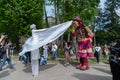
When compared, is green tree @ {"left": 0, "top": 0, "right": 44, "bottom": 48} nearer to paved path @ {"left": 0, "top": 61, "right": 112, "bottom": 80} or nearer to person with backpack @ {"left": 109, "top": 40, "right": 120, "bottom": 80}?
paved path @ {"left": 0, "top": 61, "right": 112, "bottom": 80}

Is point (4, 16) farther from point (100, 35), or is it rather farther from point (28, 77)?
point (100, 35)

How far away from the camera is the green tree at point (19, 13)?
4241cm

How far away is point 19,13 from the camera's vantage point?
142ft

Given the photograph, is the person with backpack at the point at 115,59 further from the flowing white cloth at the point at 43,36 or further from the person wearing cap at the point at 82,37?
the flowing white cloth at the point at 43,36

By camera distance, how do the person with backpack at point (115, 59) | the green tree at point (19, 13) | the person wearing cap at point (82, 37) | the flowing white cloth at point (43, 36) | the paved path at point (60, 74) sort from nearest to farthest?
the person with backpack at point (115, 59) → the paved path at point (60, 74) → the flowing white cloth at point (43, 36) → the person wearing cap at point (82, 37) → the green tree at point (19, 13)

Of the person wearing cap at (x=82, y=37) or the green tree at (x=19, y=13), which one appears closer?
the person wearing cap at (x=82, y=37)

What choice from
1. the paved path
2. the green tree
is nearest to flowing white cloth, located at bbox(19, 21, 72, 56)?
the paved path

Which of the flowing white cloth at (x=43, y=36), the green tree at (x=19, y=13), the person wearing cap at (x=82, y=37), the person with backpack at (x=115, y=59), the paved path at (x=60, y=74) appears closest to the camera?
the person with backpack at (x=115, y=59)

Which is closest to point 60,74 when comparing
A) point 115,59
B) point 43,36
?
point 43,36

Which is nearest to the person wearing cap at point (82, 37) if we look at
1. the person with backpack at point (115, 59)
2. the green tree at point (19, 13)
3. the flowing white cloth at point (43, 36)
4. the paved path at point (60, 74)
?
the flowing white cloth at point (43, 36)

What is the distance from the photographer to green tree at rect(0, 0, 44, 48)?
4241cm

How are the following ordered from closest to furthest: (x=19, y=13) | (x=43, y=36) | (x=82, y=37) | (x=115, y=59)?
(x=115, y=59)
(x=43, y=36)
(x=82, y=37)
(x=19, y=13)

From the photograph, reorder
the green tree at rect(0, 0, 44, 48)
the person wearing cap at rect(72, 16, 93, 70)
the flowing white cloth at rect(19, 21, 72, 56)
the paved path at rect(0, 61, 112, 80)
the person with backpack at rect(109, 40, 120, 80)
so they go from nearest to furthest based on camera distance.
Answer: the person with backpack at rect(109, 40, 120, 80) < the paved path at rect(0, 61, 112, 80) < the flowing white cloth at rect(19, 21, 72, 56) < the person wearing cap at rect(72, 16, 93, 70) < the green tree at rect(0, 0, 44, 48)

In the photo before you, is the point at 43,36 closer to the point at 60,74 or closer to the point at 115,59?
the point at 60,74
